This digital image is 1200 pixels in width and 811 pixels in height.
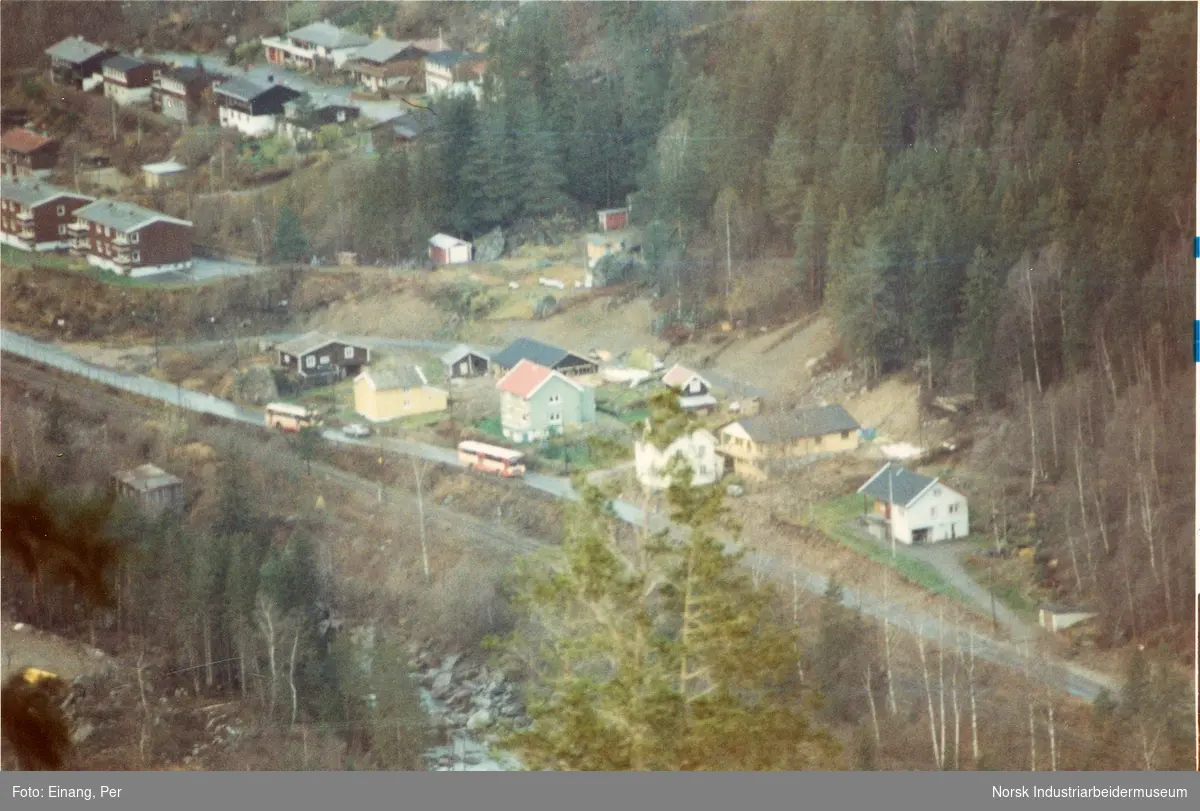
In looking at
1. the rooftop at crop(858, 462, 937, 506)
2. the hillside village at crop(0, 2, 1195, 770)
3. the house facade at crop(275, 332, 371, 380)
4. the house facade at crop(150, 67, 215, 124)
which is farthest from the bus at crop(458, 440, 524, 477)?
the house facade at crop(150, 67, 215, 124)

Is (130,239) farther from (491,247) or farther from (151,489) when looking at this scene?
(491,247)

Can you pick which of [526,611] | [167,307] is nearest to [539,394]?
[526,611]

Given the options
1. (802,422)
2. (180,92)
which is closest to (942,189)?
(802,422)

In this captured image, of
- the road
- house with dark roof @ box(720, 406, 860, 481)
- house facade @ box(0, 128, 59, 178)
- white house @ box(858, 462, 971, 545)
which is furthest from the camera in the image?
house facade @ box(0, 128, 59, 178)

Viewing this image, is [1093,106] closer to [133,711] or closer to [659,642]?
[659,642]

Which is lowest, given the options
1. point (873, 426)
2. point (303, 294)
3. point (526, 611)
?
point (526, 611)

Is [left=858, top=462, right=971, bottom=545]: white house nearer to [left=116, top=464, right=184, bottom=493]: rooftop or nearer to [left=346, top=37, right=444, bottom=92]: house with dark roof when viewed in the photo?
[left=346, top=37, right=444, bottom=92]: house with dark roof
